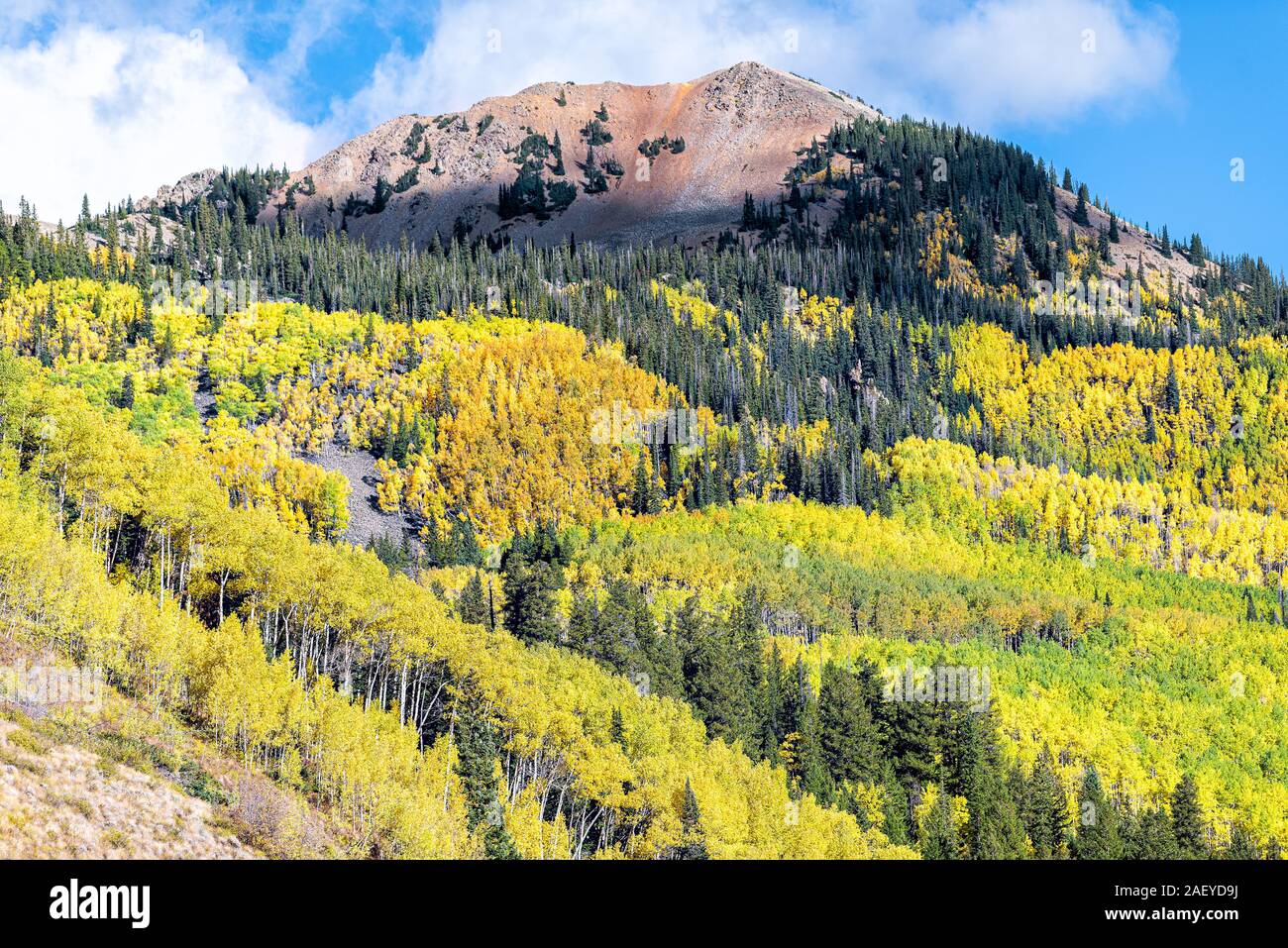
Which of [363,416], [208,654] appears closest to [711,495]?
[363,416]

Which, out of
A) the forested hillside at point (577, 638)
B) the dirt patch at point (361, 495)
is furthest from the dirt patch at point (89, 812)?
the dirt patch at point (361, 495)

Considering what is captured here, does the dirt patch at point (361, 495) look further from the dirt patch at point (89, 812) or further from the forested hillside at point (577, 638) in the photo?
the dirt patch at point (89, 812)

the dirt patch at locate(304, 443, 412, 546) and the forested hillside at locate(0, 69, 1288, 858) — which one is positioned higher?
the dirt patch at locate(304, 443, 412, 546)

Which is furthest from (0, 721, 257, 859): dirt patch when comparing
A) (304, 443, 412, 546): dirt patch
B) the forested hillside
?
(304, 443, 412, 546): dirt patch

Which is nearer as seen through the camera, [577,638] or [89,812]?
[89,812]

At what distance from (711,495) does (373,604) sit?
117 m

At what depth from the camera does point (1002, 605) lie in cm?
16312

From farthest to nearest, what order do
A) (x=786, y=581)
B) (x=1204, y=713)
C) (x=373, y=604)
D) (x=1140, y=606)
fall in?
(x=1140, y=606) < (x=786, y=581) < (x=1204, y=713) < (x=373, y=604)

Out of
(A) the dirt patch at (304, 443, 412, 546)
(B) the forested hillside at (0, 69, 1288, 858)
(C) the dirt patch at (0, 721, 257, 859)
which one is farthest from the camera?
(A) the dirt patch at (304, 443, 412, 546)

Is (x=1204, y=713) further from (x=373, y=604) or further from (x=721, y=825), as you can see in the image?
(x=373, y=604)

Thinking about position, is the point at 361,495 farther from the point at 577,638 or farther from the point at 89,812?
the point at 89,812

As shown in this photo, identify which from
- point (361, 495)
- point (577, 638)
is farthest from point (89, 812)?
point (361, 495)

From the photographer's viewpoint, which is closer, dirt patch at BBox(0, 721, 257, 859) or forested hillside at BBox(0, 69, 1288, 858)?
dirt patch at BBox(0, 721, 257, 859)

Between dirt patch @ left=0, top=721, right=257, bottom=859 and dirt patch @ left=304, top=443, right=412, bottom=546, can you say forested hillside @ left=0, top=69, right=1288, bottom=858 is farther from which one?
dirt patch @ left=0, top=721, right=257, bottom=859
